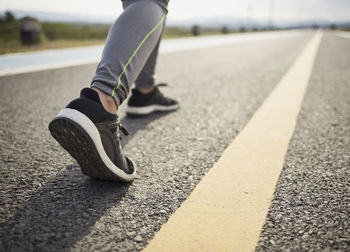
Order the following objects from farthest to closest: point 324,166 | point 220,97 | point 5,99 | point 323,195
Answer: point 220,97
point 5,99
point 324,166
point 323,195

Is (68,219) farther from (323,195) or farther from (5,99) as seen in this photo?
(5,99)

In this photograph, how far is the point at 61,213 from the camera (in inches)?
33.4

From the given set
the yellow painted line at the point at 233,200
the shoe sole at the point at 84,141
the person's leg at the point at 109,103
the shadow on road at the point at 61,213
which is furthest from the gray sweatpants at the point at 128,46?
the yellow painted line at the point at 233,200

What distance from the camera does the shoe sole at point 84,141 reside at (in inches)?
33.7

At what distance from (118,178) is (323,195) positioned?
0.73 metres

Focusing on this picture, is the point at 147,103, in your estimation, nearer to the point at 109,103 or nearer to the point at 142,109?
the point at 142,109

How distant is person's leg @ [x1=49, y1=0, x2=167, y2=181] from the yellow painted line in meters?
0.29

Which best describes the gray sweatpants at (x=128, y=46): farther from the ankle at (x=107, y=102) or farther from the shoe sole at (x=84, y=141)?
the shoe sole at (x=84, y=141)

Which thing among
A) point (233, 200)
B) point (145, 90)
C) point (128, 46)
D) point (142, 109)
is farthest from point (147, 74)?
point (233, 200)

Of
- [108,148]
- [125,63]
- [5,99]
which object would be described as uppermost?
[125,63]

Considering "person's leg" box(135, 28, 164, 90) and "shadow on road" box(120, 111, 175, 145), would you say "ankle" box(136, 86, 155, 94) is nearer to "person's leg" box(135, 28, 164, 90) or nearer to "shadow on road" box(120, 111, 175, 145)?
"person's leg" box(135, 28, 164, 90)

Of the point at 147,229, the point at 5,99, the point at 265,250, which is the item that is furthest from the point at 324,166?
the point at 5,99

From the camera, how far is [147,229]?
2.59ft

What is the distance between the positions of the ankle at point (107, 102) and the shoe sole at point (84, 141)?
95 mm
